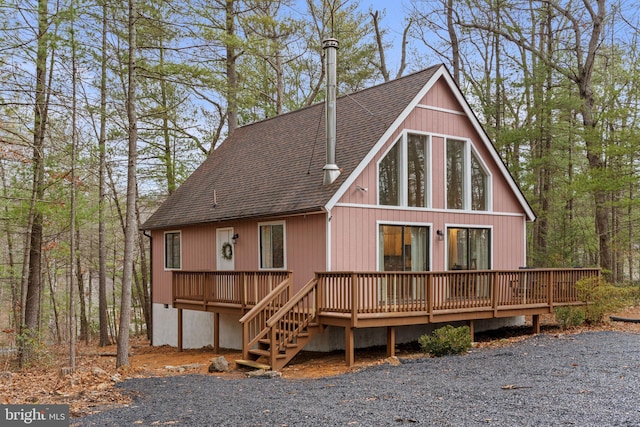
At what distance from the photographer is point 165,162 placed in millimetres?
24547

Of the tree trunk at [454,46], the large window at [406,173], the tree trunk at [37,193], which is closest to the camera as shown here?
the tree trunk at [37,193]

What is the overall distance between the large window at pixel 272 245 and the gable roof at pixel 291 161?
22.0 inches

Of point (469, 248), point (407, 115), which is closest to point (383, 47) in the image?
point (407, 115)

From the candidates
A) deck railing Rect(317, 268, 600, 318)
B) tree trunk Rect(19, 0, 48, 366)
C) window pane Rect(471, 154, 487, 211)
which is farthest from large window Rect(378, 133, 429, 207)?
tree trunk Rect(19, 0, 48, 366)

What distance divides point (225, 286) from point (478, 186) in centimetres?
741

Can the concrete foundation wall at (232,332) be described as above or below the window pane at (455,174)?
below

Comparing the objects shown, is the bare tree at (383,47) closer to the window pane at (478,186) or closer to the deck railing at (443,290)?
the window pane at (478,186)

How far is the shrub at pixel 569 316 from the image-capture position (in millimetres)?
14195

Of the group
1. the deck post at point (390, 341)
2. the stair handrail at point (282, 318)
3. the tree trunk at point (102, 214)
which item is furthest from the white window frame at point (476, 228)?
the tree trunk at point (102, 214)

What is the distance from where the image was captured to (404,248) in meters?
13.9

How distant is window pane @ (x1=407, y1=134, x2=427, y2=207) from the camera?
1409 centimetres

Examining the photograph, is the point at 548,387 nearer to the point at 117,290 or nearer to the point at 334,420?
the point at 334,420

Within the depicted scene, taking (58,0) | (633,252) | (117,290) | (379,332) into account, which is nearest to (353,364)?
(379,332)

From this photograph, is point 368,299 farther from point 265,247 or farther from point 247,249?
point 247,249
